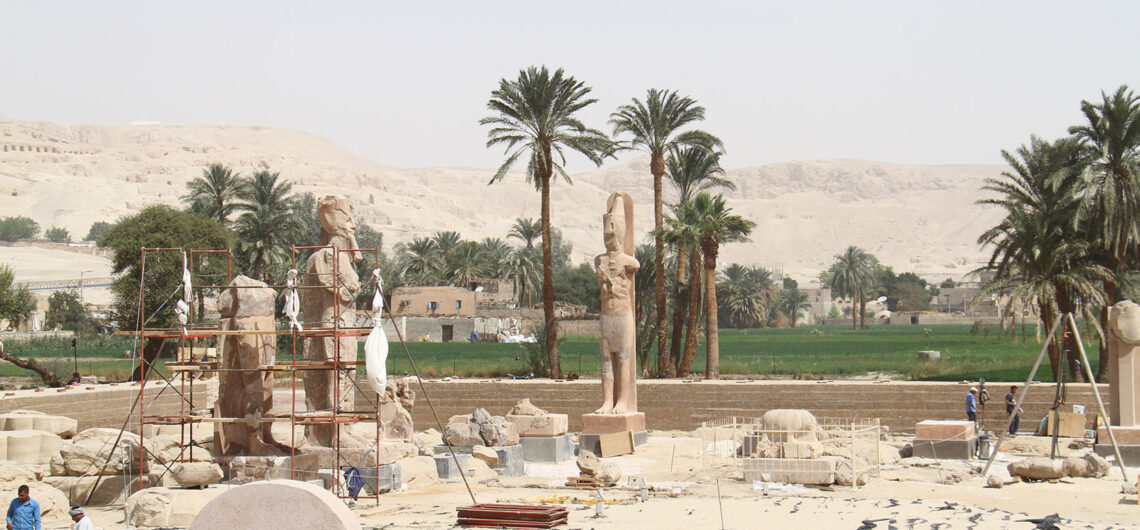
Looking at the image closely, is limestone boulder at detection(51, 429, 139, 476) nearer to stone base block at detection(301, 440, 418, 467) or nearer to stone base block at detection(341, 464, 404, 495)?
stone base block at detection(301, 440, 418, 467)

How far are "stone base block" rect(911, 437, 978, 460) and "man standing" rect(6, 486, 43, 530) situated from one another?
15.1 metres

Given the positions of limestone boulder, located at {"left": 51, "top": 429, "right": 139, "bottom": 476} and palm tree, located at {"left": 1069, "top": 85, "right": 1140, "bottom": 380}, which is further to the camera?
palm tree, located at {"left": 1069, "top": 85, "right": 1140, "bottom": 380}

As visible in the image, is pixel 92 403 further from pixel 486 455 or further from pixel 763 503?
pixel 763 503

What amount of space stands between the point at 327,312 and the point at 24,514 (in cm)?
657

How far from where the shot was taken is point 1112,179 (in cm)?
2858

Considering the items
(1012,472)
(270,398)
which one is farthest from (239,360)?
(1012,472)

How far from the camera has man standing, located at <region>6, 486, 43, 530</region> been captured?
501 inches

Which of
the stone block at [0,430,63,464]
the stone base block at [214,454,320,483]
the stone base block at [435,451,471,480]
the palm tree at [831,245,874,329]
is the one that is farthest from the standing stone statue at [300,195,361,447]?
the palm tree at [831,245,874,329]

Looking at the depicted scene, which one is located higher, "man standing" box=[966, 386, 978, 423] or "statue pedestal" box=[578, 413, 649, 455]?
"man standing" box=[966, 386, 978, 423]

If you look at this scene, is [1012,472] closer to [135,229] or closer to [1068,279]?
[1068,279]

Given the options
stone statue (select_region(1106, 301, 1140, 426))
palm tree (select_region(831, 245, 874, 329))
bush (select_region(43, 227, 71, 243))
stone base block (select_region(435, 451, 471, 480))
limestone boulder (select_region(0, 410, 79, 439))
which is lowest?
stone base block (select_region(435, 451, 471, 480))

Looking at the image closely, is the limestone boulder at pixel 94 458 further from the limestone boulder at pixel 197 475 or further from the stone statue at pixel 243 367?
the limestone boulder at pixel 197 475

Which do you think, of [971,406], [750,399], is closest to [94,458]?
[750,399]

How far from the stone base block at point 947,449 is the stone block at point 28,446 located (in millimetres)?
15322
